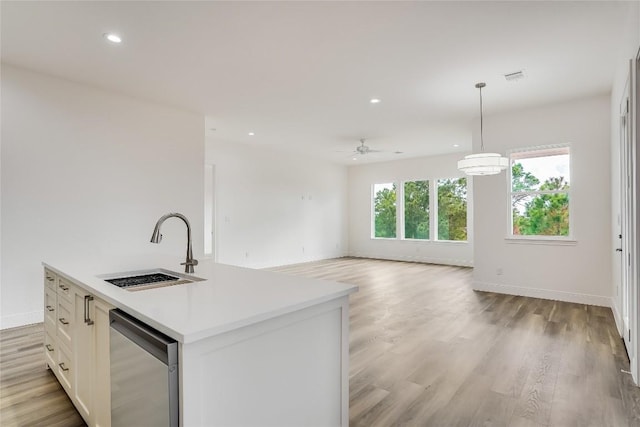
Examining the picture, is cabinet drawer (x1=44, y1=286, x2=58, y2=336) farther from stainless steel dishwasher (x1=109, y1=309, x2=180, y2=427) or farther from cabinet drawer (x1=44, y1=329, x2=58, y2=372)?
stainless steel dishwasher (x1=109, y1=309, x2=180, y2=427)

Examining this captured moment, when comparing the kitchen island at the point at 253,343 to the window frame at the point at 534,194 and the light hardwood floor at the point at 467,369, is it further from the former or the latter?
the window frame at the point at 534,194

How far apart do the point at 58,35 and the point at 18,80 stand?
1174 millimetres

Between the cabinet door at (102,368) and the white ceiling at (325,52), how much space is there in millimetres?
2298

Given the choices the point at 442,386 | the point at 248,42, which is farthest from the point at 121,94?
the point at 442,386

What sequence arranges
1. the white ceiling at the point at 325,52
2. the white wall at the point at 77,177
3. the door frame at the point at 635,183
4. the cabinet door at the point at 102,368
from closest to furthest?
the cabinet door at the point at 102,368 < the door frame at the point at 635,183 < the white ceiling at the point at 325,52 < the white wall at the point at 77,177

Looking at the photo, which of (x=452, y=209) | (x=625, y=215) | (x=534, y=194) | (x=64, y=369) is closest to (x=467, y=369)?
(x=625, y=215)

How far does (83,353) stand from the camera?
6.00 ft

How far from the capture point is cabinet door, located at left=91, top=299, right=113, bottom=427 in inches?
61.8

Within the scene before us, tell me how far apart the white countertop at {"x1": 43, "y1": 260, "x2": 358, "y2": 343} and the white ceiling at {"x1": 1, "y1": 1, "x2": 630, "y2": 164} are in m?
2.09

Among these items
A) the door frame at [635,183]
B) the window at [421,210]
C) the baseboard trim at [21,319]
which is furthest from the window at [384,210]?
the baseboard trim at [21,319]

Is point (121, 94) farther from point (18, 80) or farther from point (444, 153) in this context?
point (444, 153)

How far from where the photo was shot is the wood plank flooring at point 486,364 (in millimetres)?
2104

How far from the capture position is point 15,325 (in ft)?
12.1

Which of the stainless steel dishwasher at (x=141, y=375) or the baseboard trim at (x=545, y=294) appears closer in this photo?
the stainless steel dishwasher at (x=141, y=375)
